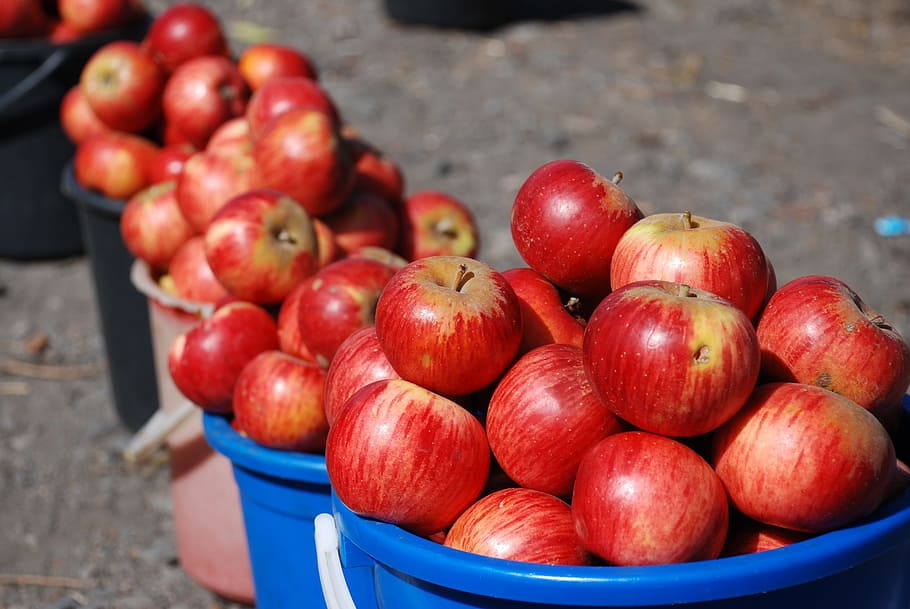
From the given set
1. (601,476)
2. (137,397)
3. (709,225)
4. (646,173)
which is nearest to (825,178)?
(646,173)

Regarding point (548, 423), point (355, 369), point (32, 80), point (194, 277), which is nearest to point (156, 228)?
point (194, 277)

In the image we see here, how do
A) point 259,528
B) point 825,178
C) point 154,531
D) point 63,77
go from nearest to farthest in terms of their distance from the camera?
point 259,528 < point 154,531 < point 63,77 < point 825,178

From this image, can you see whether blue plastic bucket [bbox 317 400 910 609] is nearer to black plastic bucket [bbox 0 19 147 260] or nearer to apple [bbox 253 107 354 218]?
apple [bbox 253 107 354 218]

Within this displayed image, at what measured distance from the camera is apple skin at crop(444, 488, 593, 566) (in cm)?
141

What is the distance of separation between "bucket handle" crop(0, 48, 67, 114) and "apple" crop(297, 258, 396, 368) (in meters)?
2.68

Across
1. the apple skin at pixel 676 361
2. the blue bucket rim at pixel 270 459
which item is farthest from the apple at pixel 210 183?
the apple skin at pixel 676 361

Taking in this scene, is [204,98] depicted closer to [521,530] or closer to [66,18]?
[66,18]

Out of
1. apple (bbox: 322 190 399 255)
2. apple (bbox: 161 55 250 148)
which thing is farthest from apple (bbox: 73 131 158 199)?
apple (bbox: 322 190 399 255)

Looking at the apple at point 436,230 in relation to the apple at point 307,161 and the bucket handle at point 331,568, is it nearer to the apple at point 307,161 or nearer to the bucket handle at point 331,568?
the apple at point 307,161

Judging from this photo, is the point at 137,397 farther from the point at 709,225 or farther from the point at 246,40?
the point at 246,40

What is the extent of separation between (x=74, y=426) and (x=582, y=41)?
5.34 m

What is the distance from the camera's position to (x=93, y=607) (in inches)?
110

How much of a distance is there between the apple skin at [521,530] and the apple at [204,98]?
78.8 inches

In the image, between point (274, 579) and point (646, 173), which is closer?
point (274, 579)
